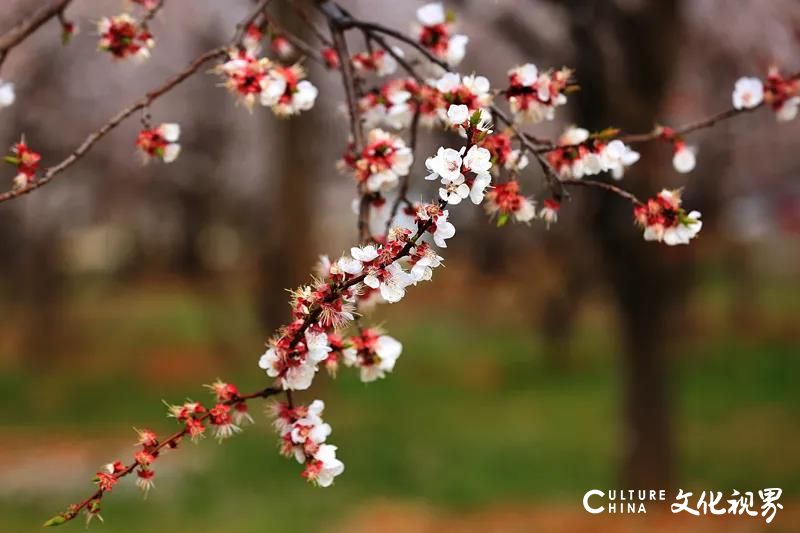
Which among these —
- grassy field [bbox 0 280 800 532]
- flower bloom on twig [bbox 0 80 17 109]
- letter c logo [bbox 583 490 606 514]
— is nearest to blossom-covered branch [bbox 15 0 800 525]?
flower bloom on twig [bbox 0 80 17 109]

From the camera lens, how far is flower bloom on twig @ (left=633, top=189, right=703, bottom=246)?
1.88m

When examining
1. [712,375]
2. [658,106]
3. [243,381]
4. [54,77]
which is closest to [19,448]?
[243,381]

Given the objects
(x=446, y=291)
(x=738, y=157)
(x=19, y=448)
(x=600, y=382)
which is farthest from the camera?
(x=446, y=291)

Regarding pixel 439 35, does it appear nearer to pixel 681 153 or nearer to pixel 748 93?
pixel 681 153

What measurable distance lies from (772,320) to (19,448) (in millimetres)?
12175

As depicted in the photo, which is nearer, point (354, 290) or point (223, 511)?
point (354, 290)

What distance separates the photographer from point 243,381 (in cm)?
1261

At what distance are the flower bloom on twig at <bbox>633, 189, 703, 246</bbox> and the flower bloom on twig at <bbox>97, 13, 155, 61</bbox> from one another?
4.02ft

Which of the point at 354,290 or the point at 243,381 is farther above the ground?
the point at 243,381

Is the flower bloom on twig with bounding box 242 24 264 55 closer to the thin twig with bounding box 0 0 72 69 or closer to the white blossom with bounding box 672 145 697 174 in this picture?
the thin twig with bounding box 0 0 72 69

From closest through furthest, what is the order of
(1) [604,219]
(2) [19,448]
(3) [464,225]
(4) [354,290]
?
1. (4) [354,290]
2. (1) [604,219]
3. (2) [19,448]
4. (3) [464,225]

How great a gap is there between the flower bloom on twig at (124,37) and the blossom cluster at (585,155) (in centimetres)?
100

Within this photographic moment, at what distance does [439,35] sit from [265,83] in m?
0.62

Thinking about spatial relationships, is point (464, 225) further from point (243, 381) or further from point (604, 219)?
point (604, 219)
